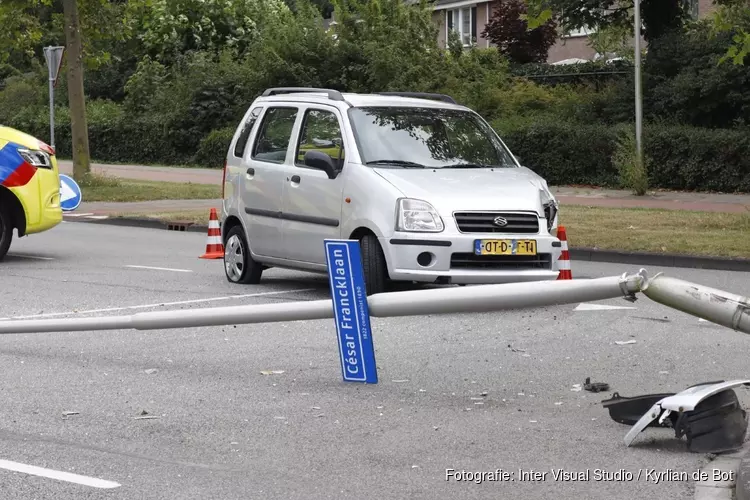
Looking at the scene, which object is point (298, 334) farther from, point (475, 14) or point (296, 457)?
point (475, 14)

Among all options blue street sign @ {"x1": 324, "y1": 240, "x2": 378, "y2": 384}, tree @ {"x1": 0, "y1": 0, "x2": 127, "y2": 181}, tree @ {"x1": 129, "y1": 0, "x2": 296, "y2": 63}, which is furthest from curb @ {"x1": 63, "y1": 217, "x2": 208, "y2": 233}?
tree @ {"x1": 129, "y1": 0, "x2": 296, "y2": 63}

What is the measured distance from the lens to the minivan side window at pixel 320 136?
11.7 m

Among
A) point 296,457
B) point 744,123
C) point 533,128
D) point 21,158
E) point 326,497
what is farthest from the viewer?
point 533,128

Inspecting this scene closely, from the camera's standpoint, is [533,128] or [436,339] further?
[533,128]

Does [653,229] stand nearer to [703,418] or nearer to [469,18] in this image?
[703,418]

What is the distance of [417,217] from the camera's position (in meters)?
10.7

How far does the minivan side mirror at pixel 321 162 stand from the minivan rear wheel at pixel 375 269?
2.79 ft

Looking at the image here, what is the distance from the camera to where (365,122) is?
38.7 feet

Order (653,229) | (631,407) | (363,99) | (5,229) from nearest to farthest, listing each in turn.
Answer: (631,407) → (363,99) → (5,229) → (653,229)

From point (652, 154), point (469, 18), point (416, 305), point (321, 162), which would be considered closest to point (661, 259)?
point (321, 162)

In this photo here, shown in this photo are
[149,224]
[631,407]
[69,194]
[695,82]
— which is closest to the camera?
[631,407]

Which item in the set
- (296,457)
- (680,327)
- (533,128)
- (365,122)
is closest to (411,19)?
(533,128)

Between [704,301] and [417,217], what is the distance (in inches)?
192

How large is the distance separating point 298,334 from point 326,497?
14.8 ft
